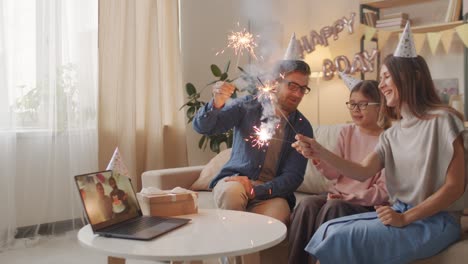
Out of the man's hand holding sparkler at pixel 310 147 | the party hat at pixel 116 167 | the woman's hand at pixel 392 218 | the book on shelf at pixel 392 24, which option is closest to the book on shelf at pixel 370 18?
the book on shelf at pixel 392 24

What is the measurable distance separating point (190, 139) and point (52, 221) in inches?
55.9

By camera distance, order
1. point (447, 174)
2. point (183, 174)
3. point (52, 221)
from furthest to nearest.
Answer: point (52, 221) → point (183, 174) → point (447, 174)

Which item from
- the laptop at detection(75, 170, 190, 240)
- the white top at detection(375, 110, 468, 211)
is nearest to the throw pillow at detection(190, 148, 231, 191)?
the laptop at detection(75, 170, 190, 240)

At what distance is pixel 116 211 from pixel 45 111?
2057 millimetres

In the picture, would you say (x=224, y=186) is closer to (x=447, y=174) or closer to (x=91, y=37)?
(x=447, y=174)

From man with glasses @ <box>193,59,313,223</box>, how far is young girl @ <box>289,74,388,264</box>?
130mm

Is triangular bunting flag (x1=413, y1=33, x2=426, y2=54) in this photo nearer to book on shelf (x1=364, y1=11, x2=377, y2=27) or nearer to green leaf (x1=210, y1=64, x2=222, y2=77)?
book on shelf (x1=364, y1=11, x2=377, y2=27)

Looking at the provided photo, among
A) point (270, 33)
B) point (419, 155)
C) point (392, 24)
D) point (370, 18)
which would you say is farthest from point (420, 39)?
point (419, 155)

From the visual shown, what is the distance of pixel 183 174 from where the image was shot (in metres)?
2.89

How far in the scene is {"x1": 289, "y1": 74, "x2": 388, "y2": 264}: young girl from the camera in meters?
1.95

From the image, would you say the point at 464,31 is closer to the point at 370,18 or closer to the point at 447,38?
the point at 447,38

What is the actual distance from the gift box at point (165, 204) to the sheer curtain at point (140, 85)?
6.56 ft

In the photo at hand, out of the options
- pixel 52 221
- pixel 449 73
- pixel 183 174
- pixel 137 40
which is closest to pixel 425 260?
pixel 183 174

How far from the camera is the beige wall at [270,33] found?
3.88m
